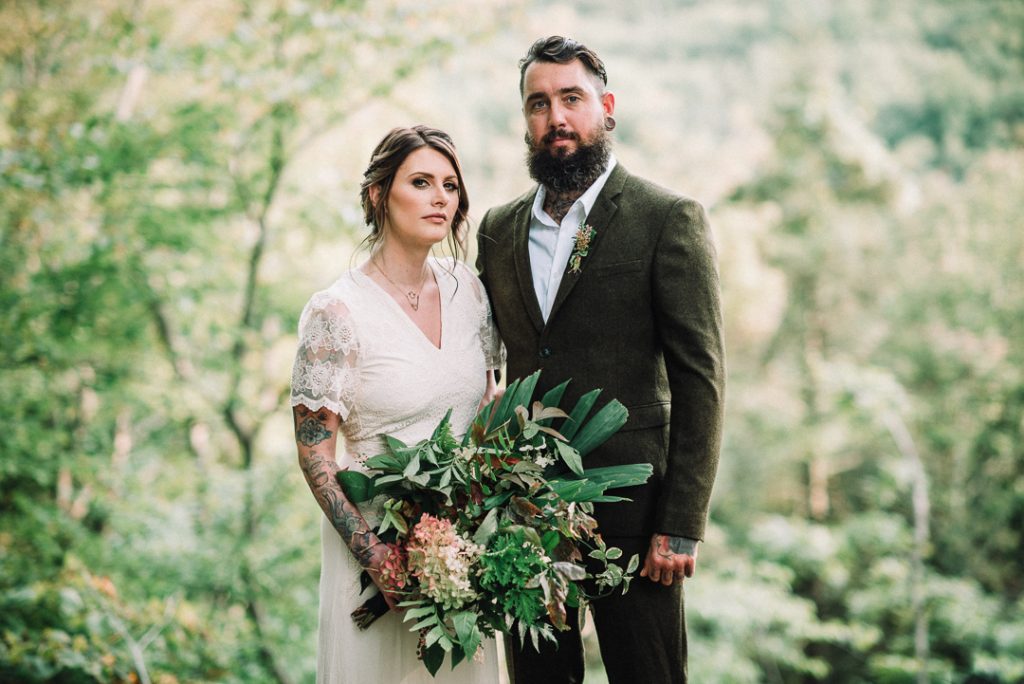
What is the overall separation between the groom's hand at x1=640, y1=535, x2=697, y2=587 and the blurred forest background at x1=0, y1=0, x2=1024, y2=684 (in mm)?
2183

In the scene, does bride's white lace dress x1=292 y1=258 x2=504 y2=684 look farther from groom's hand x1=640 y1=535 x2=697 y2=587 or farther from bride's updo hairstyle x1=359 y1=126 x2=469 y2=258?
groom's hand x1=640 y1=535 x2=697 y2=587

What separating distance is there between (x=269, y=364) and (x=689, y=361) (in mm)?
5049

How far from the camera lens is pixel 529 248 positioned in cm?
238

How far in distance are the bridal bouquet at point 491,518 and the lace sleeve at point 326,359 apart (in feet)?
0.67

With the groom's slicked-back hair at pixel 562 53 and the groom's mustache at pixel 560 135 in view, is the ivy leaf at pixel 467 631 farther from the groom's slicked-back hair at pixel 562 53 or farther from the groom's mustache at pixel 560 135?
the groom's slicked-back hair at pixel 562 53

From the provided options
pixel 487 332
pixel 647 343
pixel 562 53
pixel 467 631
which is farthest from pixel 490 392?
pixel 562 53

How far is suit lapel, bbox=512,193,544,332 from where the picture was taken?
2.28 m

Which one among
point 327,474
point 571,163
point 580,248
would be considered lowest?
point 327,474

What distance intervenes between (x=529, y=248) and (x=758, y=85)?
17.9 metres

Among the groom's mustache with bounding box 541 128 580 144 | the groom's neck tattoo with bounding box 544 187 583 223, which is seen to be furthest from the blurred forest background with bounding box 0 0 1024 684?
the groom's mustache with bounding box 541 128 580 144

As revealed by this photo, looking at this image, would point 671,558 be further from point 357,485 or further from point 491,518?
point 357,485

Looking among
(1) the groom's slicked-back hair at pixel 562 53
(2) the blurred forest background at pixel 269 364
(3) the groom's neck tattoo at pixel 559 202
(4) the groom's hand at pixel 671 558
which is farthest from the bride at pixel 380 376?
(2) the blurred forest background at pixel 269 364

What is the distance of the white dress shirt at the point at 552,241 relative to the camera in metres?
2.29

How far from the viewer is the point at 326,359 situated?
204cm
